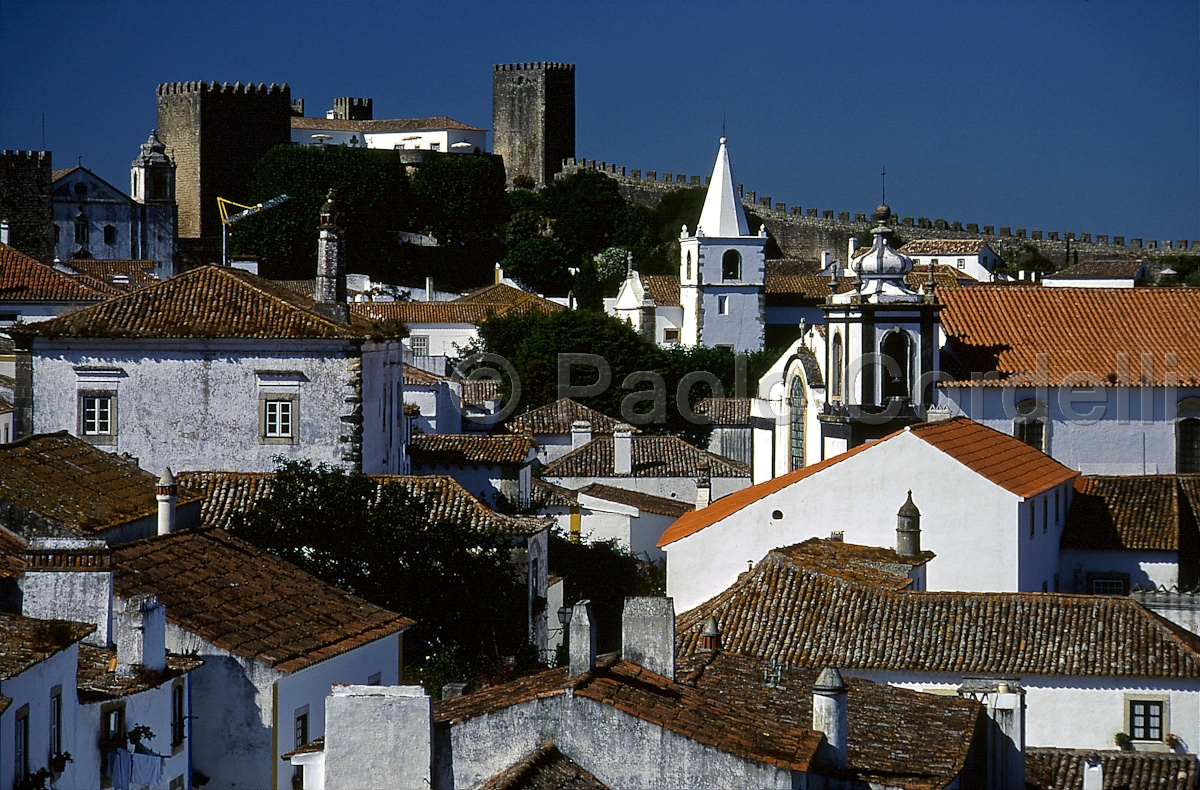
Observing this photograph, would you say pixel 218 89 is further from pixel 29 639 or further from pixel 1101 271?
pixel 29 639

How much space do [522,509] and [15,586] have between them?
57.7ft

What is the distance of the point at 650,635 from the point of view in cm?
A: 1444

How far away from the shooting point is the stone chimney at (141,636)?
49.5 ft

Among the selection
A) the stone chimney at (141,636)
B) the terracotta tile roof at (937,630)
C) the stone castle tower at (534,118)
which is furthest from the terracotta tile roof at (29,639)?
the stone castle tower at (534,118)

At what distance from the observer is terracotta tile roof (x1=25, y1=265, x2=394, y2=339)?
1182 inches

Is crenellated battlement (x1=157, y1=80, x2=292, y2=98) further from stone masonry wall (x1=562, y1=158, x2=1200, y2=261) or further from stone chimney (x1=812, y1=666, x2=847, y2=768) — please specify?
stone chimney (x1=812, y1=666, x2=847, y2=768)

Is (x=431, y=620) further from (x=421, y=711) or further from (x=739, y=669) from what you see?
(x=421, y=711)

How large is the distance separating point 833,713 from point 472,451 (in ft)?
70.9

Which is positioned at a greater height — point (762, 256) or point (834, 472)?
point (762, 256)

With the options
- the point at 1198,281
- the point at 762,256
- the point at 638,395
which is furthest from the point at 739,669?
the point at 1198,281

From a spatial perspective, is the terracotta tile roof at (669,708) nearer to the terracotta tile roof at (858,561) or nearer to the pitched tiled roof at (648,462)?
the terracotta tile roof at (858,561)

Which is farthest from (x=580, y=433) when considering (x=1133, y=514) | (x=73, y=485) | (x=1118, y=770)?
(x=1118, y=770)

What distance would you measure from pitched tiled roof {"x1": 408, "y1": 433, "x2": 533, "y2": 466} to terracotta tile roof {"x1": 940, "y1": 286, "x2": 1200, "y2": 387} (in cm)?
997

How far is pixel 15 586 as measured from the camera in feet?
52.4
